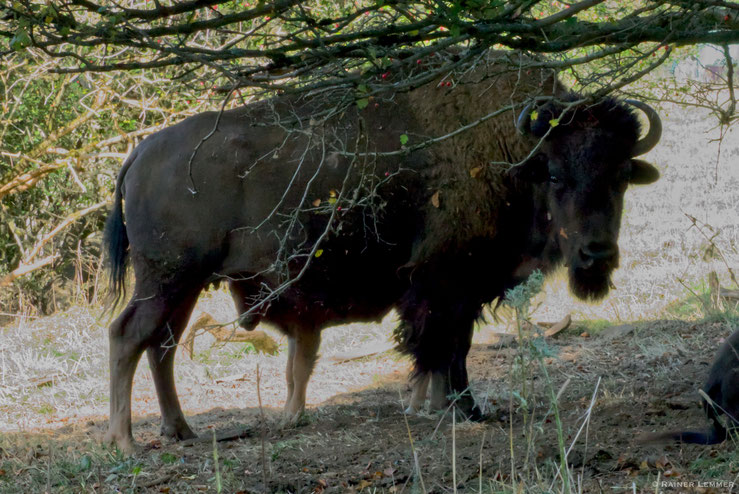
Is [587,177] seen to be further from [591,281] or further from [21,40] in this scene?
[21,40]

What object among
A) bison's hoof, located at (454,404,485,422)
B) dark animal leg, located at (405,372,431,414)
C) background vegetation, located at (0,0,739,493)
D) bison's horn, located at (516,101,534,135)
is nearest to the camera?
background vegetation, located at (0,0,739,493)

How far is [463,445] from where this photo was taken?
4.30 m

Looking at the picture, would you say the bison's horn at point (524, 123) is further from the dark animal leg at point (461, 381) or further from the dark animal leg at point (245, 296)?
the dark animal leg at point (245, 296)

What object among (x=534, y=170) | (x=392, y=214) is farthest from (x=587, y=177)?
(x=392, y=214)

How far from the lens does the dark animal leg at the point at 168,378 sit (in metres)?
5.33

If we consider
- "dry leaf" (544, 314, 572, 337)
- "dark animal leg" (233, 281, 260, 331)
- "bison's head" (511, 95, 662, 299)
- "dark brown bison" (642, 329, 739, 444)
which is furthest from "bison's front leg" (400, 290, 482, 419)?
"dry leaf" (544, 314, 572, 337)

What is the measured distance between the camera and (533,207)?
5.24 m

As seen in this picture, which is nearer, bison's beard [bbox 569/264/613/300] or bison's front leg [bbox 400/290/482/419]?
bison's beard [bbox 569/264/613/300]

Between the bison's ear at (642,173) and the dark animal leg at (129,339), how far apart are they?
10.4ft

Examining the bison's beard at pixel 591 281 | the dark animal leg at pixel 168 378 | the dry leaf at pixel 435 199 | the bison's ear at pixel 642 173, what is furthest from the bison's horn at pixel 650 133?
the dark animal leg at pixel 168 378

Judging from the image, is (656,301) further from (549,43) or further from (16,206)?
(16,206)

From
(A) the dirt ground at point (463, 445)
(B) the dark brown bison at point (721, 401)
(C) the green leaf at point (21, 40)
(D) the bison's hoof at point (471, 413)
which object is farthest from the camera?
(D) the bison's hoof at point (471, 413)

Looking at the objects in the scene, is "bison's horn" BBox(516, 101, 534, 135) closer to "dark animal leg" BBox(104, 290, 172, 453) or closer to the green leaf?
"dark animal leg" BBox(104, 290, 172, 453)

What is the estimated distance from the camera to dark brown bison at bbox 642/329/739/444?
352 centimetres
